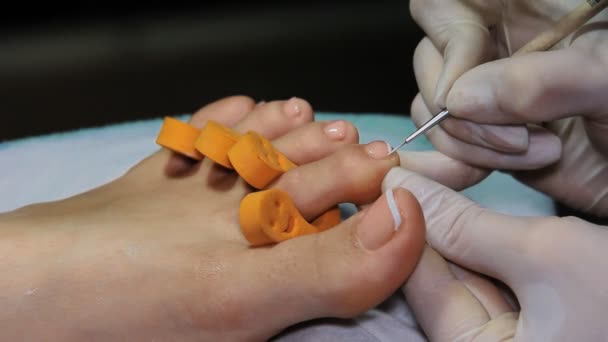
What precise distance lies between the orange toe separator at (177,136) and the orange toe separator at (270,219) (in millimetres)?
232

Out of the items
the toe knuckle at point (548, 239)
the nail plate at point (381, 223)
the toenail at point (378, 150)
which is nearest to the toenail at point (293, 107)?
the toenail at point (378, 150)

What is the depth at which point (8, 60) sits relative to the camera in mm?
2371

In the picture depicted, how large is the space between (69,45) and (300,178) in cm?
181

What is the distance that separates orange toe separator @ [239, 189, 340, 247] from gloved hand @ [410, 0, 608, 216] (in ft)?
0.72

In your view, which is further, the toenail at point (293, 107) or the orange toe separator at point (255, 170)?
the toenail at point (293, 107)

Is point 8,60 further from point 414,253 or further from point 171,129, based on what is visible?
point 414,253

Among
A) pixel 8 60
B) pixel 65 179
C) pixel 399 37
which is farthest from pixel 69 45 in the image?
pixel 65 179

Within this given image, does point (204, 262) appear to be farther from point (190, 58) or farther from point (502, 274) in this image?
point (190, 58)

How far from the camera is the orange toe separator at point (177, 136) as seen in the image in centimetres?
98

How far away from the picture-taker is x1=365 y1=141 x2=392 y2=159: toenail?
86 centimetres

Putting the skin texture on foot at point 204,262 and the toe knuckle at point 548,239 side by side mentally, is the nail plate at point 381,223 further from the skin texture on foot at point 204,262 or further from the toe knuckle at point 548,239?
the toe knuckle at point 548,239

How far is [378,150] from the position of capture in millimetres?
864

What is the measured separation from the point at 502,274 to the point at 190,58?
187 centimetres

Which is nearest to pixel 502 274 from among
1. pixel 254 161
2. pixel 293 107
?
pixel 254 161
